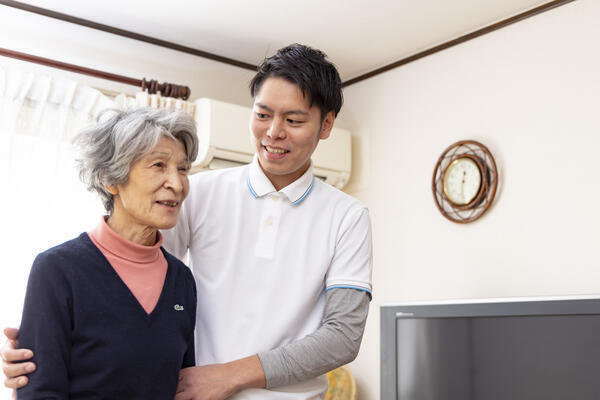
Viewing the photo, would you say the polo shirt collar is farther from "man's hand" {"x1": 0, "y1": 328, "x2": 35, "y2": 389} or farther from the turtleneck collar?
"man's hand" {"x1": 0, "y1": 328, "x2": 35, "y2": 389}

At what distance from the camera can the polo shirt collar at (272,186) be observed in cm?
152

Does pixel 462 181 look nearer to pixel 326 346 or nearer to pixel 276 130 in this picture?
pixel 276 130

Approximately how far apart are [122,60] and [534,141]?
2212 millimetres

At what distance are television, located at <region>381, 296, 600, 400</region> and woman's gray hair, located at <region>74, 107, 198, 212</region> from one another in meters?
1.69

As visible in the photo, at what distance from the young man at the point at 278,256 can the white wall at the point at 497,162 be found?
1.60 meters

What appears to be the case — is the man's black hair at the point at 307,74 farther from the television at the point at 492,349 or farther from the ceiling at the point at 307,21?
the ceiling at the point at 307,21

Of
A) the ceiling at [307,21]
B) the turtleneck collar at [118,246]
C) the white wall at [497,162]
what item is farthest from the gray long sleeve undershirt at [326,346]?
the ceiling at [307,21]

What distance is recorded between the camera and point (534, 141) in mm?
2949

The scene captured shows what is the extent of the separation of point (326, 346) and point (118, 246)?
1.53 ft

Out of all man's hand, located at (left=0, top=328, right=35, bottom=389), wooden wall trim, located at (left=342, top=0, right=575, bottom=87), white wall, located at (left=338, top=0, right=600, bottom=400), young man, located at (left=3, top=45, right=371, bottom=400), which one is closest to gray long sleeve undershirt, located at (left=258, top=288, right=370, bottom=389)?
young man, located at (left=3, top=45, right=371, bottom=400)

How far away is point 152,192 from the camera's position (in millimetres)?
1340

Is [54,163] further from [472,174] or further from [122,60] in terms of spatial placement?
[472,174]

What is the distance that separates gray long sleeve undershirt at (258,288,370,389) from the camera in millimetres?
1319

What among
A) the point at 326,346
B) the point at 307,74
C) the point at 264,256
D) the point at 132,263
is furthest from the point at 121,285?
the point at 307,74
